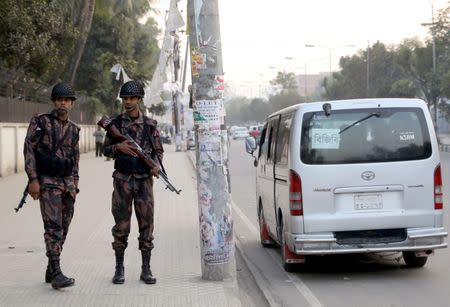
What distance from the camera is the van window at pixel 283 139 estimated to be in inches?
370

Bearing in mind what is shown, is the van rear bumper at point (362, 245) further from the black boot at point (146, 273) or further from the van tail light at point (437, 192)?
the black boot at point (146, 273)

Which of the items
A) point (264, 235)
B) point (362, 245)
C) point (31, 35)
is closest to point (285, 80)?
point (31, 35)

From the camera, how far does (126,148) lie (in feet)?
25.1

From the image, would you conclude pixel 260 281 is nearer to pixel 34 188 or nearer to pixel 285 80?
pixel 34 188

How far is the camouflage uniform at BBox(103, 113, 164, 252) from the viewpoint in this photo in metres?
7.76

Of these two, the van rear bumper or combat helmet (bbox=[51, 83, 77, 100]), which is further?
the van rear bumper

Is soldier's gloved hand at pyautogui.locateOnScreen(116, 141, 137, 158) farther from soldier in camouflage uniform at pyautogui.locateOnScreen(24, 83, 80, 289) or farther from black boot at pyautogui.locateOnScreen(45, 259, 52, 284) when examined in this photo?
black boot at pyautogui.locateOnScreen(45, 259, 52, 284)

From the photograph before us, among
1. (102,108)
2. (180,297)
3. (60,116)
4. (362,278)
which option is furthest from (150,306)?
(102,108)

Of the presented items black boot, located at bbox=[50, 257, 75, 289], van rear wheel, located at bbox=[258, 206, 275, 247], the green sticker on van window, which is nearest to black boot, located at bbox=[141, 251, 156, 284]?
black boot, located at bbox=[50, 257, 75, 289]

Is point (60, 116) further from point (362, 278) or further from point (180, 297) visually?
point (362, 278)

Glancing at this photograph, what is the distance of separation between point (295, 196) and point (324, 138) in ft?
2.36

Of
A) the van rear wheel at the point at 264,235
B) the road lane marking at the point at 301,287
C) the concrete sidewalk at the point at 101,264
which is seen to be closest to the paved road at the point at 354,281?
the road lane marking at the point at 301,287

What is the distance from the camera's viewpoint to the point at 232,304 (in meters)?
7.36

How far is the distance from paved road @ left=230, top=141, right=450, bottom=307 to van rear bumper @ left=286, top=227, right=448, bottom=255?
36 centimetres
